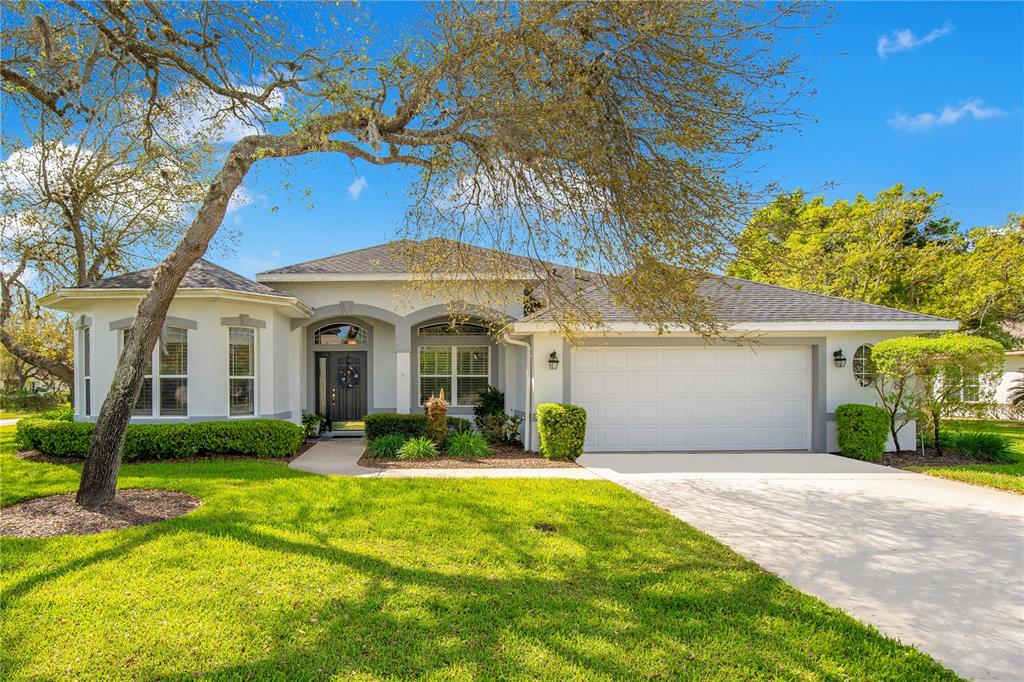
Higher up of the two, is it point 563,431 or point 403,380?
point 403,380

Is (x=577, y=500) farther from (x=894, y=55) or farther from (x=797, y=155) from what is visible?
(x=894, y=55)

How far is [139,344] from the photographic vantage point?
6.89m

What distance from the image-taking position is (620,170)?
19.8ft

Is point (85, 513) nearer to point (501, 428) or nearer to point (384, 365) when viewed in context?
point (501, 428)

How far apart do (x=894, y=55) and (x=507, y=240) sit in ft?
26.7

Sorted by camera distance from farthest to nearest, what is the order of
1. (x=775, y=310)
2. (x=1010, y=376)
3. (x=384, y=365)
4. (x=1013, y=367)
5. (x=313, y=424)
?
(x=1013, y=367) < (x=1010, y=376) < (x=384, y=365) < (x=313, y=424) < (x=775, y=310)

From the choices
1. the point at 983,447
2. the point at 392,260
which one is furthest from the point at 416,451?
the point at 983,447

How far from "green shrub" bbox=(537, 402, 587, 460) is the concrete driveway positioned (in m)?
0.53

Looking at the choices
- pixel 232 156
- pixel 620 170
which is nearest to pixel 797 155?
pixel 620 170

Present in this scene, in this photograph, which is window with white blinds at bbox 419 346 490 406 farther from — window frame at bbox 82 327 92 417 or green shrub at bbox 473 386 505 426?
window frame at bbox 82 327 92 417

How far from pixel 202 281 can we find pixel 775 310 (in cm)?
1297

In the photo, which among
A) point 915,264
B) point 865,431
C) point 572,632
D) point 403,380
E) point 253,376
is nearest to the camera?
point 572,632

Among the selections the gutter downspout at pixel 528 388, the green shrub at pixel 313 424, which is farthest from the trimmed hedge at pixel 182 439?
the gutter downspout at pixel 528 388

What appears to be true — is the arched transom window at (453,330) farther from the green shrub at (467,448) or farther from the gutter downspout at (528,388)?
the green shrub at (467,448)
